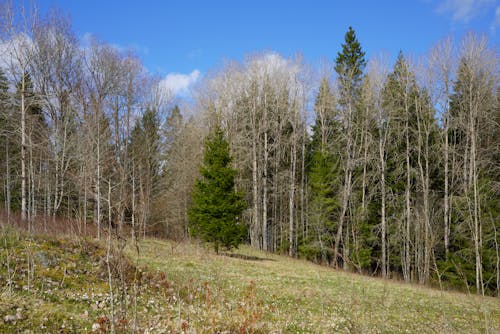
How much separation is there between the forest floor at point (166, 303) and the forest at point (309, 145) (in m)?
7.14

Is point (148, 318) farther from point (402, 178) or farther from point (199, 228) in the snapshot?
point (402, 178)

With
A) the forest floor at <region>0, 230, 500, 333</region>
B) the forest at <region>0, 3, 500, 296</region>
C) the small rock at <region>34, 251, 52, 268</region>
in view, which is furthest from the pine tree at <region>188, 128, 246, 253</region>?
the small rock at <region>34, 251, 52, 268</region>

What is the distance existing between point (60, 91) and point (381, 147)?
2322cm

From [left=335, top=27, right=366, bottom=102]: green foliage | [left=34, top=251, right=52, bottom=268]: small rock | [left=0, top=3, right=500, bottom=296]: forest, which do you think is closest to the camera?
[left=34, top=251, right=52, bottom=268]: small rock

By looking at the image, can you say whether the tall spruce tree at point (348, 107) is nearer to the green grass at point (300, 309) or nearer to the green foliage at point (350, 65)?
the green foliage at point (350, 65)

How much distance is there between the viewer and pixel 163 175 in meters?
31.8

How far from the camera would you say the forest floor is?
5.23 m

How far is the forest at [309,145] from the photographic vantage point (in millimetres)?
19219

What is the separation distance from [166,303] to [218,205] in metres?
12.5

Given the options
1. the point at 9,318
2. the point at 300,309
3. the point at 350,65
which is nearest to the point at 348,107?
the point at 350,65

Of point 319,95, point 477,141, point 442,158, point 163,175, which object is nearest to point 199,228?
point 163,175

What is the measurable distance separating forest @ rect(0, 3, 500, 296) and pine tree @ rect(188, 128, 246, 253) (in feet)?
5.28

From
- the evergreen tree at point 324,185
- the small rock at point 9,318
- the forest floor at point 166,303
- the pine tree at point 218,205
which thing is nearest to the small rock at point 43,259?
the forest floor at point 166,303

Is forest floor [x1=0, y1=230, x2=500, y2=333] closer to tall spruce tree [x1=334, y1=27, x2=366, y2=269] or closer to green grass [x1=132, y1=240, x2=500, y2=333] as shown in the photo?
green grass [x1=132, y1=240, x2=500, y2=333]
